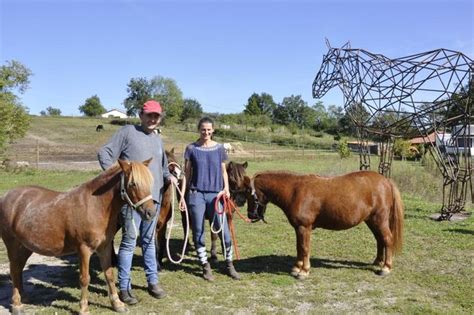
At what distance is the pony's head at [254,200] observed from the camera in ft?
18.3

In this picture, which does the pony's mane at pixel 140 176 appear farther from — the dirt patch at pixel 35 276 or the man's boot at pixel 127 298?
the dirt patch at pixel 35 276

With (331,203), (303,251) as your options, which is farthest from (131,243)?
(331,203)

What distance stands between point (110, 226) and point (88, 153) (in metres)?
29.2

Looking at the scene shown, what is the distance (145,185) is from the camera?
3.77 meters

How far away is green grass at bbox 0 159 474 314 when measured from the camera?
174 inches

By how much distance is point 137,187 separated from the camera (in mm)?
3760

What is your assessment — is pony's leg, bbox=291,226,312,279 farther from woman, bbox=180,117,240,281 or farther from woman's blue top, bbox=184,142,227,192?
woman's blue top, bbox=184,142,227,192

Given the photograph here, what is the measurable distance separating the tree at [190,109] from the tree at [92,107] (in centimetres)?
2405

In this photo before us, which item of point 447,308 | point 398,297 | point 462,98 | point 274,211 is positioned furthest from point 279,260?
point 462,98

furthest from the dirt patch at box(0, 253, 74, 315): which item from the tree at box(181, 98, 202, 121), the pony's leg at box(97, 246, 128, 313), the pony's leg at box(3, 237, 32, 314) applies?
the tree at box(181, 98, 202, 121)

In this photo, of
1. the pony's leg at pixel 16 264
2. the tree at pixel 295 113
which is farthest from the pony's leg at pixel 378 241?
the tree at pixel 295 113

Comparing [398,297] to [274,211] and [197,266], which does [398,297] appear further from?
[274,211]

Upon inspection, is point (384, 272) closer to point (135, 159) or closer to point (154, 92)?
point (135, 159)

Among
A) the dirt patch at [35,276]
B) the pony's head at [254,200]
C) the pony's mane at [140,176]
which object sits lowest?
the dirt patch at [35,276]
